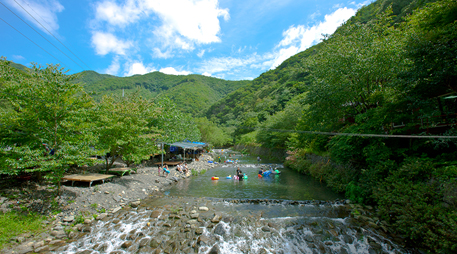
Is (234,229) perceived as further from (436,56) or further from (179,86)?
(179,86)

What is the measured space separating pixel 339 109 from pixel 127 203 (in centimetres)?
1602

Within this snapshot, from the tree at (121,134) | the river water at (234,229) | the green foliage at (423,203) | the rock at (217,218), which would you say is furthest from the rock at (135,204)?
the green foliage at (423,203)

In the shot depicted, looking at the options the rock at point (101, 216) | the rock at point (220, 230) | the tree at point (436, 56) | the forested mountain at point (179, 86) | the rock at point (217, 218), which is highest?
the forested mountain at point (179, 86)

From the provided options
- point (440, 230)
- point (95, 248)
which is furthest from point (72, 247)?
point (440, 230)

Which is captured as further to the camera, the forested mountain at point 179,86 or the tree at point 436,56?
the forested mountain at point 179,86

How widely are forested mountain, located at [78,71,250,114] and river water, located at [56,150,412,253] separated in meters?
85.1

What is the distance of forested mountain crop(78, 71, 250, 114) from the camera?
91.1m

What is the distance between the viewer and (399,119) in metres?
10.1

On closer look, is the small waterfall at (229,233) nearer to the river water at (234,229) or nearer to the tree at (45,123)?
the river water at (234,229)

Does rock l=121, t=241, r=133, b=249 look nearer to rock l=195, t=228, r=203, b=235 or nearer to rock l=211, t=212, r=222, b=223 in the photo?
rock l=195, t=228, r=203, b=235

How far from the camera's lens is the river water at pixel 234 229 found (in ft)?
24.2

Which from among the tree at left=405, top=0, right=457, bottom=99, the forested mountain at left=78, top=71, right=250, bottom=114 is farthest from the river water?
the forested mountain at left=78, top=71, right=250, bottom=114

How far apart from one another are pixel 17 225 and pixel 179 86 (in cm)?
12140

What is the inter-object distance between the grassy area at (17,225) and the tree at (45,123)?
1691mm
